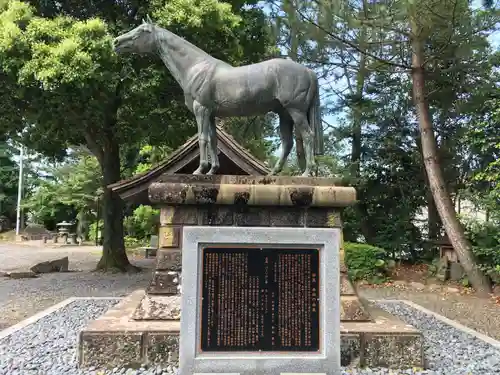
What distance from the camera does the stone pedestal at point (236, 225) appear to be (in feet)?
14.3

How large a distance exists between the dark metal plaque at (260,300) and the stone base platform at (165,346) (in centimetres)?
100

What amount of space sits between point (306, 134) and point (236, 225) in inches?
52.6

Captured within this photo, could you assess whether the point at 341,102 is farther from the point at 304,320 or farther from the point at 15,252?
the point at 15,252

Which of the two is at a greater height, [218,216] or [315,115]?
[315,115]

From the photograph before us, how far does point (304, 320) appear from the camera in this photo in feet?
11.6

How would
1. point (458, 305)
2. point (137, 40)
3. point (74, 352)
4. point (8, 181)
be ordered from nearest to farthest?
1. point (74, 352)
2. point (137, 40)
3. point (458, 305)
4. point (8, 181)

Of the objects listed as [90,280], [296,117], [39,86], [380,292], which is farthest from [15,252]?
[296,117]

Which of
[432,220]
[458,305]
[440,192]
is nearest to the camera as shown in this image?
[458,305]

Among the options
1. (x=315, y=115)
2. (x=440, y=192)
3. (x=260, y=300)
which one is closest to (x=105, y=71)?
(x=315, y=115)

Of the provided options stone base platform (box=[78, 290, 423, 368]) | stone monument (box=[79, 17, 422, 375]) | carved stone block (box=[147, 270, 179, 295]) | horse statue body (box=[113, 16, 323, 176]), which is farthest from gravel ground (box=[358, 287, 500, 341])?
carved stone block (box=[147, 270, 179, 295])

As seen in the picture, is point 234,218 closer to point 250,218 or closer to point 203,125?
point 250,218

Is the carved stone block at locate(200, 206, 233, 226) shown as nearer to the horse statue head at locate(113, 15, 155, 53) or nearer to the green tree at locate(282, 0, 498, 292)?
the horse statue head at locate(113, 15, 155, 53)

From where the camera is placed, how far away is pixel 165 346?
4340mm

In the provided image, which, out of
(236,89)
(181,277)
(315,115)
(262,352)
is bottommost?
(262,352)
